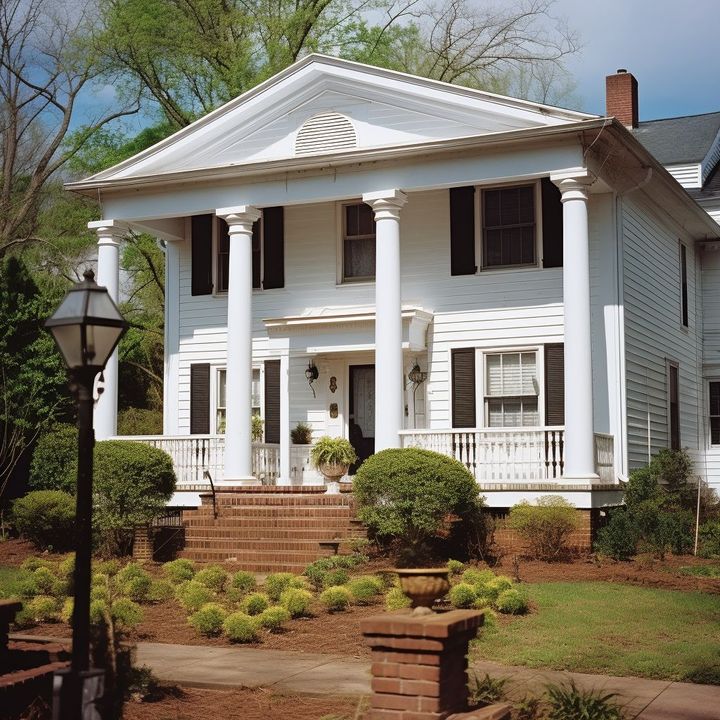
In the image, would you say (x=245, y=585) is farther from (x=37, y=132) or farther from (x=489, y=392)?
(x=37, y=132)

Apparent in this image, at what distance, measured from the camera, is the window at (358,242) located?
21.3 meters

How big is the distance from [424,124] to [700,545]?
27.4 feet

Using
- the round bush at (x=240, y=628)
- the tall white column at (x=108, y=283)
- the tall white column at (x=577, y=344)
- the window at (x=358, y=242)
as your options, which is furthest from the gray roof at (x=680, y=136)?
the round bush at (x=240, y=628)

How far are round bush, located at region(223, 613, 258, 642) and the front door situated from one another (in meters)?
10.3

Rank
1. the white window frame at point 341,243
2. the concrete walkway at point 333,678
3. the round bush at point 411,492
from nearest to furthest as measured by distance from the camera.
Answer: the concrete walkway at point 333,678, the round bush at point 411,492, the white window frame at point 341,243

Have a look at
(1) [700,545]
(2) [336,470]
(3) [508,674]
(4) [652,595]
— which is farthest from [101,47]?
(3) [508,674]

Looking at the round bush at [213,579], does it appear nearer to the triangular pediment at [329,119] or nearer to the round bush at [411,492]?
the round bush at [411,492]

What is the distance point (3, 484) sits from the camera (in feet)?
69.8

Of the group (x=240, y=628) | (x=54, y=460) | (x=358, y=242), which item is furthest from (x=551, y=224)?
(x=240, y=628)

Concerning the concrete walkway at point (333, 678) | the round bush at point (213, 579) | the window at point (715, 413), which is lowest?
the concrete walkway at point (333, 678)

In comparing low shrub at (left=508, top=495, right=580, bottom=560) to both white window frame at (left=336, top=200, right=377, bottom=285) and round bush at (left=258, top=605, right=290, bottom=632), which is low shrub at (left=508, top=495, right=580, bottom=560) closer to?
round bush at (left=258, top=605, right=290, bottom=632)

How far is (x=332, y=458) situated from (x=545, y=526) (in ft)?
15.1

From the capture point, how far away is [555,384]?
19359mm

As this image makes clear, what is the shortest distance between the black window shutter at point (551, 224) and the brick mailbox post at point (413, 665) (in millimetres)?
13661
